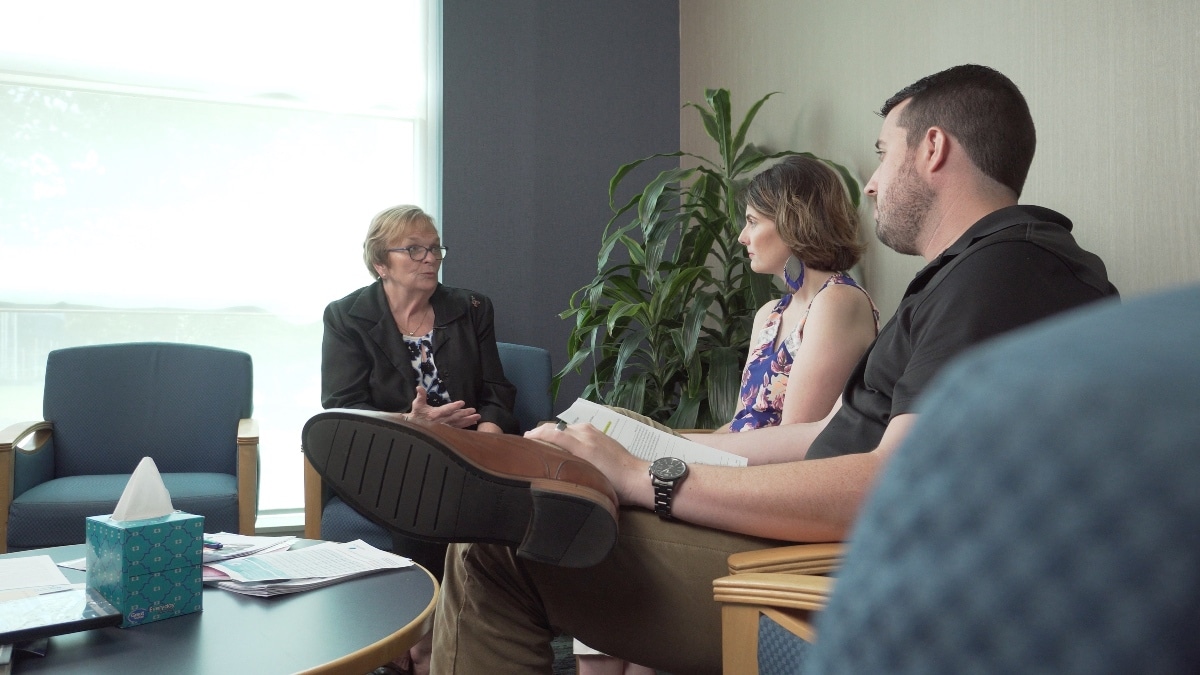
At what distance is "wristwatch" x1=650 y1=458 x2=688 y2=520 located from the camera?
1255 millimetres

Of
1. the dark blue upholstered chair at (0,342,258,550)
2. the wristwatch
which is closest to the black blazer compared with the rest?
the dark blue upholstered chair at (0,342,258,550)

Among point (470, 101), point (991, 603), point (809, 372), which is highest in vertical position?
point (470, 101)

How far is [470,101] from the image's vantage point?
3.87 metres

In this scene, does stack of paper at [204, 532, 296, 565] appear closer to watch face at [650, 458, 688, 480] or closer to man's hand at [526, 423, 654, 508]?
man's hand at [526, 423, 654, 508]

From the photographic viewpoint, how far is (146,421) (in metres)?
3.09

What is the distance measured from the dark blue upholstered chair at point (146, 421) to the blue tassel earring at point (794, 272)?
1.69 metres

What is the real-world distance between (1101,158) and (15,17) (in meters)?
3.67

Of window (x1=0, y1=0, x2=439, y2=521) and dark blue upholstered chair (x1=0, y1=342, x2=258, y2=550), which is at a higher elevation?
window (x1=0, y1=0, x2=439, y2=521)

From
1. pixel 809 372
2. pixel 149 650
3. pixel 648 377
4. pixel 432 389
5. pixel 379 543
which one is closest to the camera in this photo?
pixel 149 650

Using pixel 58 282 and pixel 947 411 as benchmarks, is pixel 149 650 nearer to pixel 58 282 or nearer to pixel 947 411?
pixel 947 411

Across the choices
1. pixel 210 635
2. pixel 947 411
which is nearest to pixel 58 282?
pixel 210 635

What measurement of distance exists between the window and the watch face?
2.77 metres

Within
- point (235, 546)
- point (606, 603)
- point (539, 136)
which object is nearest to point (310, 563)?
point (235, 546)

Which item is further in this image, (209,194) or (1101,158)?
(209,194)
